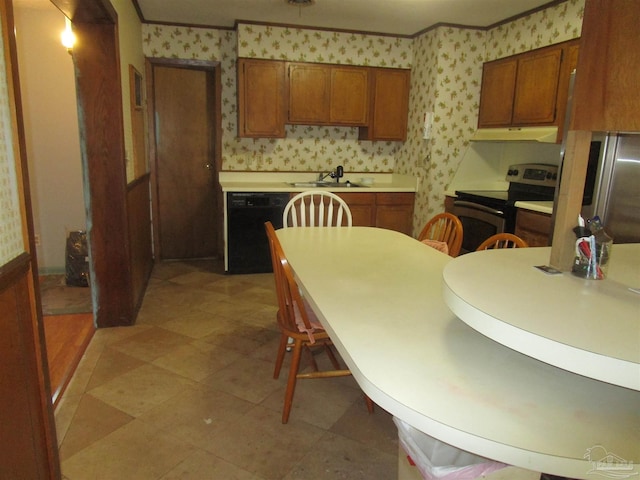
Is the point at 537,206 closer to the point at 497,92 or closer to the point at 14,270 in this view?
the point at 497,92

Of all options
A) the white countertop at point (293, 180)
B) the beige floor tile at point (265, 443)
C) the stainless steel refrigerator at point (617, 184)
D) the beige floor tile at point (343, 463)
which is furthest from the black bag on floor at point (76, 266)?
the stainless steel refrigerator at point (617, 184)

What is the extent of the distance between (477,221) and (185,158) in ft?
9.69

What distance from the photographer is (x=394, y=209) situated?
4555 millimetres

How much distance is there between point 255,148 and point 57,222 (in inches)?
79.0

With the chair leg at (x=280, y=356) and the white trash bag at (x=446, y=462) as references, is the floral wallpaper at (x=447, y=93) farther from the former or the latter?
the white trash bag at (x=446, y=462)

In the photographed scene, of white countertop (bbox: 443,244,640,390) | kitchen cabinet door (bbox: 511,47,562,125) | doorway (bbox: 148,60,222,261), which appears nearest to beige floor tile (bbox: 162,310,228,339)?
doorway (bbox: 148,60,222,261)

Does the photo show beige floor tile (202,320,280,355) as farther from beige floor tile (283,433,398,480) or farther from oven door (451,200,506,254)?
oven door (451,200,506,254)

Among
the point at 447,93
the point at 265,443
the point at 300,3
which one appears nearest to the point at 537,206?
the point at 447,93

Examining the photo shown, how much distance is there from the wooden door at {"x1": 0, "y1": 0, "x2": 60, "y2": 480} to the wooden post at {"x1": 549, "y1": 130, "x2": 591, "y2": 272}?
62.8 inches

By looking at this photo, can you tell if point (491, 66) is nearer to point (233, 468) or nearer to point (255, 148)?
point (255, 148)

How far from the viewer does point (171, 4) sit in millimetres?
3701

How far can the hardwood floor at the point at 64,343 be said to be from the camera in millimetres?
2307

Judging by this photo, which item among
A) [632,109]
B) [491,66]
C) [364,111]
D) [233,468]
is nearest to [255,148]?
[364,111]

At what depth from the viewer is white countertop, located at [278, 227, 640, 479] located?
0.83 m
